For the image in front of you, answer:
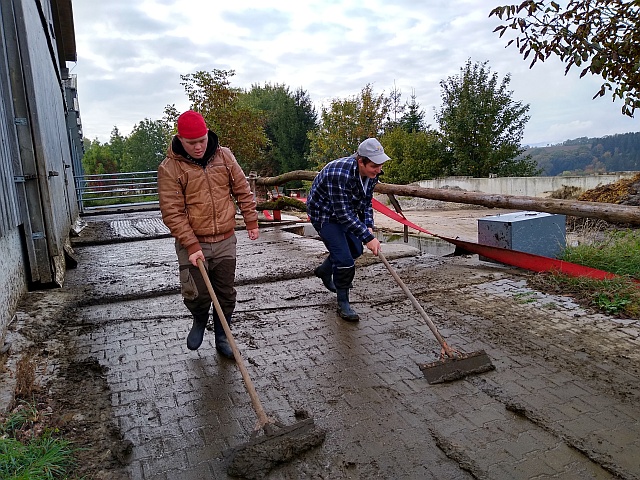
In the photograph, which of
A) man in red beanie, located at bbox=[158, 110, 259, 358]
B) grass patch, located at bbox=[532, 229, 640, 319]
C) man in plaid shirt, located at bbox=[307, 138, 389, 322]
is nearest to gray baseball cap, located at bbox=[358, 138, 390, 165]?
man in plaid shirt, located at bbox=[307, 138, 389, 322]

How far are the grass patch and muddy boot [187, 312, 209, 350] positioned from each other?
3.47m

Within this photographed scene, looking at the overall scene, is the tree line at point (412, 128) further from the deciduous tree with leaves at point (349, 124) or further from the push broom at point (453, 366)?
the push broom at point (453, 366)

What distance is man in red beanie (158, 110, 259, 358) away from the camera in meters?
3.50

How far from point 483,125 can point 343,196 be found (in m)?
20.8

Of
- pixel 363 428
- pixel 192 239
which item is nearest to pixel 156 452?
pixel 363 428

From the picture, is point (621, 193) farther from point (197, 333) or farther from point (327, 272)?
point (197, 333)

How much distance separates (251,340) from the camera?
4.27 m

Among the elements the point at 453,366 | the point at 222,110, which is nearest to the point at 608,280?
the point at 453,366

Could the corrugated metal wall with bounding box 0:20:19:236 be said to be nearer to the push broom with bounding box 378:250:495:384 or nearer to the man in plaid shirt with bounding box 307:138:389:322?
the man in plaid shirt with bounding box 307:138:389:322

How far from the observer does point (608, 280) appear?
5062 millimetres

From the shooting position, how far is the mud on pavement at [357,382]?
255 centimetres

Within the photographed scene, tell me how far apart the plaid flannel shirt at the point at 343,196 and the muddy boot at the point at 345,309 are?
67 centimetres

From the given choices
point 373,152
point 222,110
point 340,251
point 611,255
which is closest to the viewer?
point 373,152

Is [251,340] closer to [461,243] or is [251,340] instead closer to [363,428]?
[363,428]
